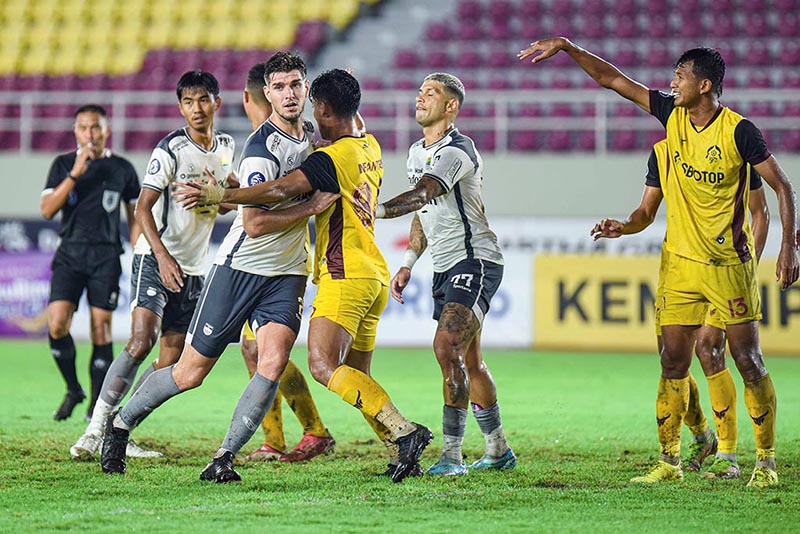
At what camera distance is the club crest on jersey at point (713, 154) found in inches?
253

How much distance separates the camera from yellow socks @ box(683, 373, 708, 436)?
7.18m

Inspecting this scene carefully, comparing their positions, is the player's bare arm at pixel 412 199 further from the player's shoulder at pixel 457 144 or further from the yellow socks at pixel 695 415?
the yellow socks at pixel 695 415

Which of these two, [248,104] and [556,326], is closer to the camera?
[248,104]

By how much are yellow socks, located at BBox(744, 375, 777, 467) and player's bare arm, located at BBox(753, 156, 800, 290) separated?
0.64 metres

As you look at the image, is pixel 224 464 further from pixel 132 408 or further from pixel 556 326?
pixel 556 326

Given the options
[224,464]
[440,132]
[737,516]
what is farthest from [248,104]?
[737,516]

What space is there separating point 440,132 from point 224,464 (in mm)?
2413

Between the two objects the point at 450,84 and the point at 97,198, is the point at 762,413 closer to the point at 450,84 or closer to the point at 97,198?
the point at 450,84

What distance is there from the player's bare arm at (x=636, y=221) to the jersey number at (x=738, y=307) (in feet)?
2.43

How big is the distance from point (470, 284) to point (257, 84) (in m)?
1.85

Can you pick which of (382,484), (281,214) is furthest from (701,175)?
(382,484)

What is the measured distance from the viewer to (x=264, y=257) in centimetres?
656

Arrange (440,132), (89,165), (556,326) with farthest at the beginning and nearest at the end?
(556,326) → (89,165) → (440,132)

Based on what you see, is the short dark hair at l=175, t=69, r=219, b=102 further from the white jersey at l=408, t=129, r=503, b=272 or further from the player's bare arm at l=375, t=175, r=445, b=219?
the player's bare arm at l=375, t=175, r=445, b=219
